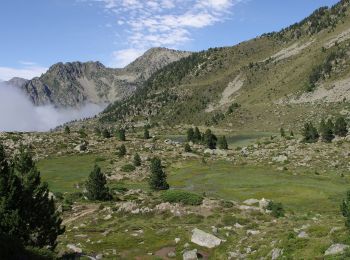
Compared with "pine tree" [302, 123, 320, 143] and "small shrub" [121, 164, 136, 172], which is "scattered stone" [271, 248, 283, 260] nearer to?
"small shrub" [121, 164, 136, 172]

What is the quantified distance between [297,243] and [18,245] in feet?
68.6

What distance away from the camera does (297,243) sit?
113 feet

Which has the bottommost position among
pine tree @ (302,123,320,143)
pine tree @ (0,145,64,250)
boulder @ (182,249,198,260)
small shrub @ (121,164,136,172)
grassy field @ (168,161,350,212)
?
grassy field @ (168,161,350,212)

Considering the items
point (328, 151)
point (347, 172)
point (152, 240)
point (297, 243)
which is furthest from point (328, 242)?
point (328, 151)

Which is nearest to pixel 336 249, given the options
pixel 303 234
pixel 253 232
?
pixel 303 234

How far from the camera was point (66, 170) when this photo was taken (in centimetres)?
10906

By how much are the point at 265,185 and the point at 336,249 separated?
5255 centimetres

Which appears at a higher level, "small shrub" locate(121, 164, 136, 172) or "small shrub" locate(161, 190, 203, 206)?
"small shrub" locate(161, 190, 203, 206)

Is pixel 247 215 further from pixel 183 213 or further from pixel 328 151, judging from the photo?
pixel 328 151

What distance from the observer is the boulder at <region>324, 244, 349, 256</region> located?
29797 mm

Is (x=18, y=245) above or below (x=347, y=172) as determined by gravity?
above

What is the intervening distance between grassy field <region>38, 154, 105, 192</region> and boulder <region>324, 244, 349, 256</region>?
201ft

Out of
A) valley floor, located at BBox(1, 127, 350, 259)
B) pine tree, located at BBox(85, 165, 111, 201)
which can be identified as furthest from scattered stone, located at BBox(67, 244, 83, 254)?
pine tree, located at BBox(85, 165, 111, 201)

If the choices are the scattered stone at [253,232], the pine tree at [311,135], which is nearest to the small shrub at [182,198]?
the scattered stone at [253,232]
